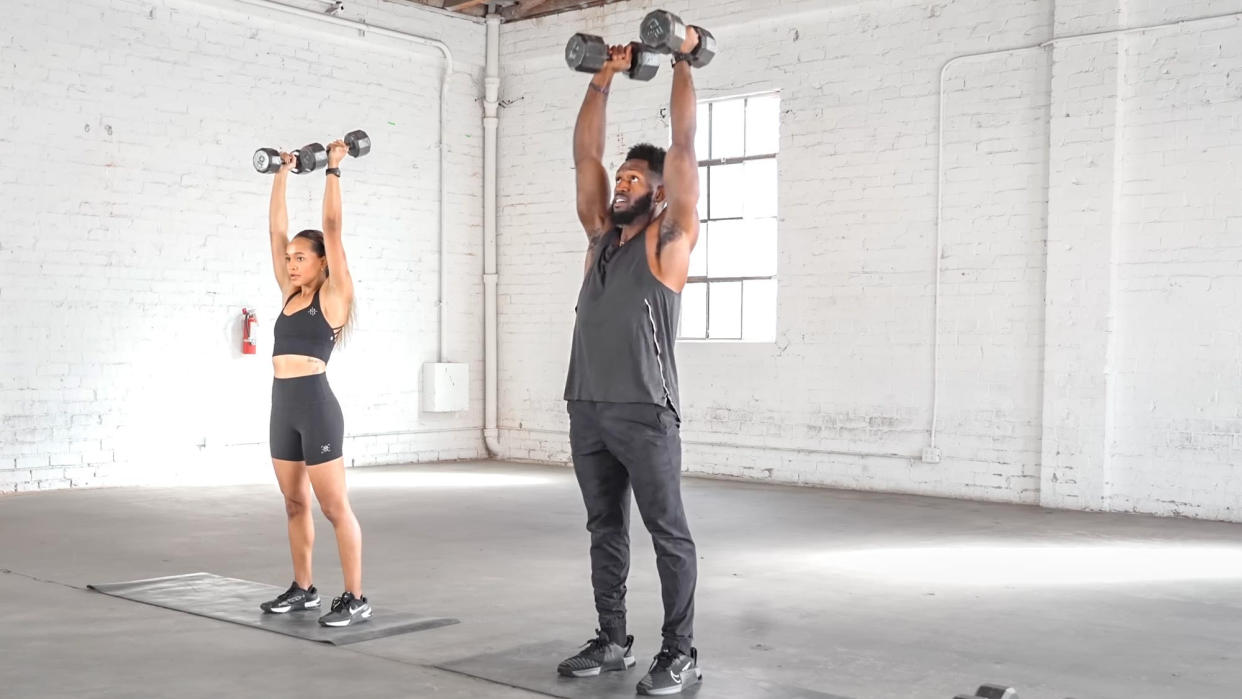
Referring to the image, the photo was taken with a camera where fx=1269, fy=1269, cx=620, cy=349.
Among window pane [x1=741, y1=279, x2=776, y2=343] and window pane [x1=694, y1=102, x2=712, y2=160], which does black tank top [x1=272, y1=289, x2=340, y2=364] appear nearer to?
window pane [x1=741, y1=279, x2=776, y2=343]

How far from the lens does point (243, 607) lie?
16.1ft

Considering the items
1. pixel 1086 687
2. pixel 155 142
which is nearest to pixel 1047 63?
pixel 1086 687

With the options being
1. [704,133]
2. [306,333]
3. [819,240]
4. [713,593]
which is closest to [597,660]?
[713,593]

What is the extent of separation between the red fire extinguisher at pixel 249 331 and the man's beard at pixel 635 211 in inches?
256

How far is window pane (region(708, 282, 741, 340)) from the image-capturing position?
10148 millimetres

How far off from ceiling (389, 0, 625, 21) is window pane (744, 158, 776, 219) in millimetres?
2102

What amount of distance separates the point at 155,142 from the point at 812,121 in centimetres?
487

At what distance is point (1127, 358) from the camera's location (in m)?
8.11

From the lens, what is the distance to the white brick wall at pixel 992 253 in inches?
310

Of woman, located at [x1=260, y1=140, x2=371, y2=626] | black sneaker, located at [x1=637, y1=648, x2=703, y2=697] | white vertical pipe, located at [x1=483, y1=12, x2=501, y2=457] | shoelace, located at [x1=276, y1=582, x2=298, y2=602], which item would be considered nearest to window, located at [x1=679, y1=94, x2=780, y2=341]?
white vertical pipe, located at [x1=483, y1=12, x2=501, y2=457]

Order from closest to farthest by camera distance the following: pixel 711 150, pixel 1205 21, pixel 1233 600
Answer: pixel 1233 600
pixel 1205 21
pixel 711 150

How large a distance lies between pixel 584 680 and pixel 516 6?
28.7 ft

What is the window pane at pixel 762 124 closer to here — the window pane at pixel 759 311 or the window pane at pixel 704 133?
the window pane at pixel 704 133

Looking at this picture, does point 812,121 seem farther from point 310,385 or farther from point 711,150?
point 310,385
